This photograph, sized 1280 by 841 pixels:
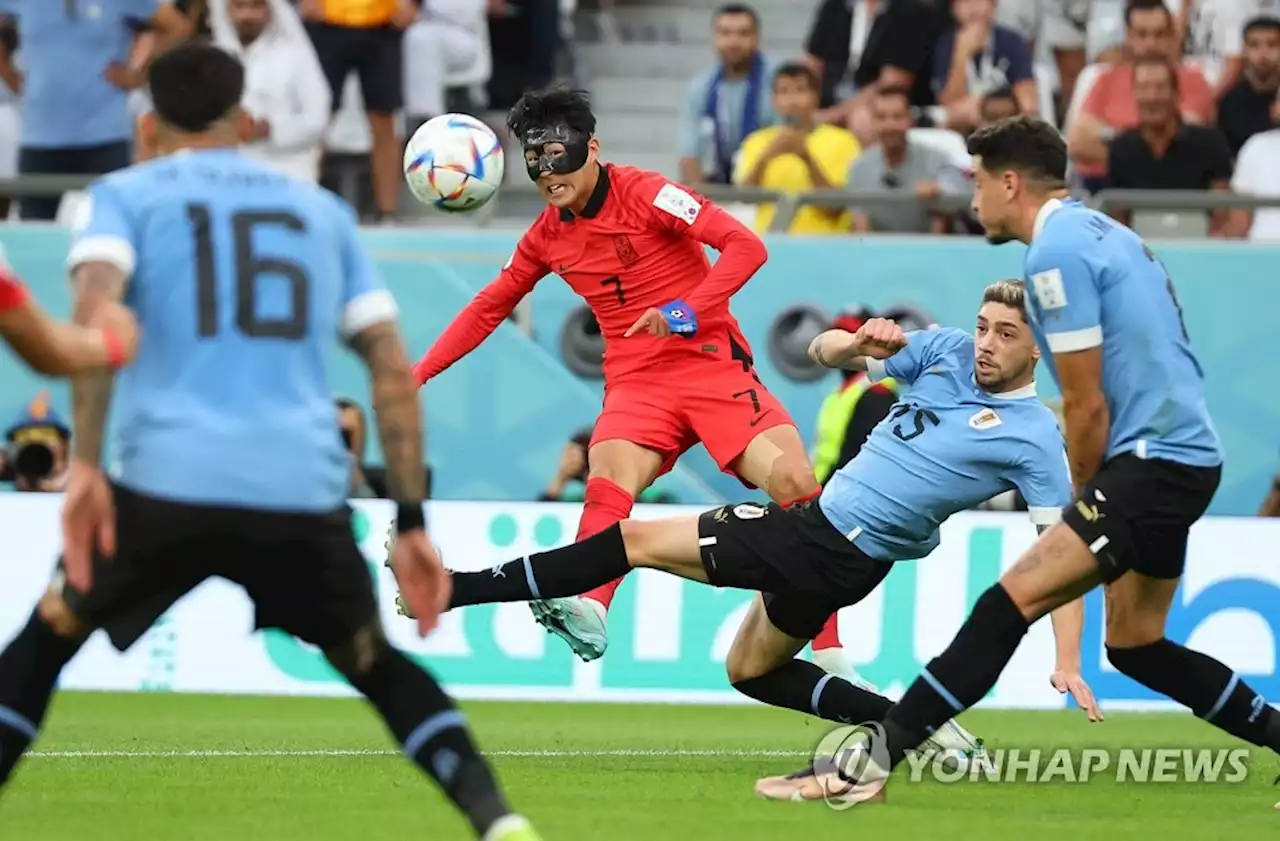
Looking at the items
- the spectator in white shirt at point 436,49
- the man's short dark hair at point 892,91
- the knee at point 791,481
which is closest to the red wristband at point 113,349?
the knee at point 791,481

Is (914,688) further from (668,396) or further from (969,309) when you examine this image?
(969,309)

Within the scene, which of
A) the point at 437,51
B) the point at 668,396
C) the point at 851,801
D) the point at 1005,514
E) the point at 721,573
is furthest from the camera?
the point at 437,51

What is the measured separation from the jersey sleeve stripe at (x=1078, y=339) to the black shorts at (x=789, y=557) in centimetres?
154

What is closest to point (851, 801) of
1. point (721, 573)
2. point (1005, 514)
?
point (721, 573)

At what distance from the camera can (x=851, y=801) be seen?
297 inches

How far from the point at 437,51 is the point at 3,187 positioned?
131 inches

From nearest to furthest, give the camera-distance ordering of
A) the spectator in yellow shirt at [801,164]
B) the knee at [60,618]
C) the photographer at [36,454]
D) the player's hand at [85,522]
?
the player's hand at [85,522] < the knee at [60,618] < the photographer at [36,454] < the spectator in yellow shirt at [801,164]

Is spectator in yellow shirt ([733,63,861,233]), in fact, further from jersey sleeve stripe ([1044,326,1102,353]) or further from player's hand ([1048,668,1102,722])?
jersey sleeve stripe ([1044,326,1102,353])

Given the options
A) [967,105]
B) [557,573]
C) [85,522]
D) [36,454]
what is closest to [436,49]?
[967,105]

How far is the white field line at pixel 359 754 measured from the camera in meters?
9.18

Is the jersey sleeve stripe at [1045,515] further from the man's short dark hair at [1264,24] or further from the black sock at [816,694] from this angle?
the man's short dark hair at [1264,24]

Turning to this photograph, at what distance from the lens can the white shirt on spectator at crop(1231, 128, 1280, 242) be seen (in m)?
15.8

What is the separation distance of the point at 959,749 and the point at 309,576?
4022 mm

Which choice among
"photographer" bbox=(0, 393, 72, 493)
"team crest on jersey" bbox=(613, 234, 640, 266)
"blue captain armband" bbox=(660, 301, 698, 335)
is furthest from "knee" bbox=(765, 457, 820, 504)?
"photographer" bbox=(0, 393, 72, 493)
